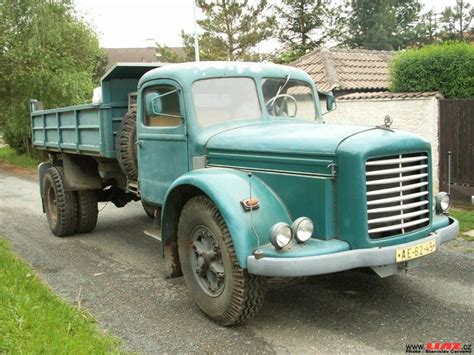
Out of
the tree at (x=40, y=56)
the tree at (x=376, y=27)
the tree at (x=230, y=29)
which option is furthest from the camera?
the tree at (x=376, y=27)

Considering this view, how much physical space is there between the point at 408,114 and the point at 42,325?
7.08 m

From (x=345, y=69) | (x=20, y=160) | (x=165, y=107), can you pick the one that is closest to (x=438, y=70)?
(x=345, y=69)

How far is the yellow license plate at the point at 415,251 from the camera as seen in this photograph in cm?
371

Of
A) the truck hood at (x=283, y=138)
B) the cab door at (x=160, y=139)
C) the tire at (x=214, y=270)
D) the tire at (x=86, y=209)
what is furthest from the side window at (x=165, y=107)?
the tire at (x=86, y=209)

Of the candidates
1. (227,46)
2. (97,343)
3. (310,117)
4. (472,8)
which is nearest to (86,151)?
(310,117)

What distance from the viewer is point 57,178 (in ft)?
24.0

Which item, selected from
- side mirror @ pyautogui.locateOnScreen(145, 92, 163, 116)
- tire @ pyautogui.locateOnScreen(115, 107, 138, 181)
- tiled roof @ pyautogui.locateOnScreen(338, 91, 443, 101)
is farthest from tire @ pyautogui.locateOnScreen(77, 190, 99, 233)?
tiled roof @ pyautogui.locateOnScreen(338, 91, 443, 101)

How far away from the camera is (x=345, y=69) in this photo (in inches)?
522

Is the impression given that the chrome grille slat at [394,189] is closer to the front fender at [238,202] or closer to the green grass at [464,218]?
the front fender at [238,202]

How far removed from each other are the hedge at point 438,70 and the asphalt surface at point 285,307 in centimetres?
388

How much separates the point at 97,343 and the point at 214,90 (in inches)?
96.3

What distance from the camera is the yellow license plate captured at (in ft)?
12.2

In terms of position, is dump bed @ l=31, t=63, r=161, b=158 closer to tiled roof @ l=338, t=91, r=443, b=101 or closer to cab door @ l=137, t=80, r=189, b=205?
cab door @ l=137, t=80, r=189, b=205

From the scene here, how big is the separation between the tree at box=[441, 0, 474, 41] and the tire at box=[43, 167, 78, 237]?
31602 millimetres
